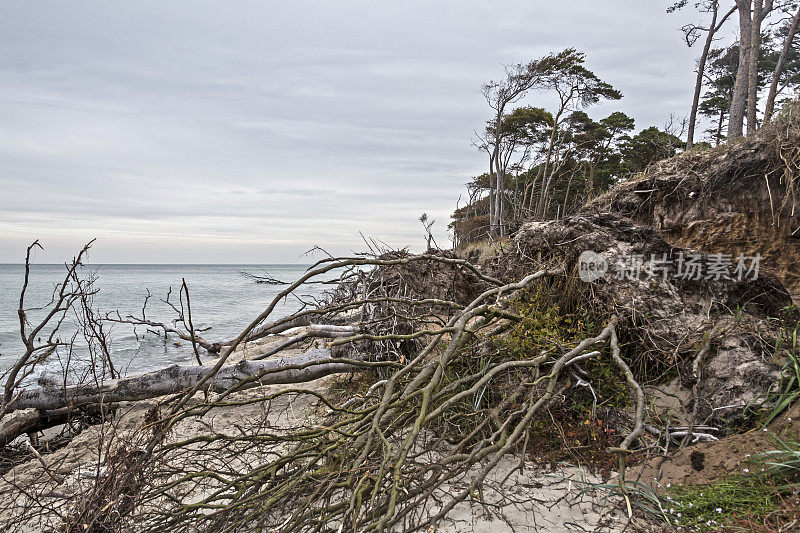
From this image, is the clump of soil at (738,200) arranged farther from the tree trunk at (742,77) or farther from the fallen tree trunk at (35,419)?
the tree trunk at (742,77)

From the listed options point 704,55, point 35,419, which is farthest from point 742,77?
point 35,419

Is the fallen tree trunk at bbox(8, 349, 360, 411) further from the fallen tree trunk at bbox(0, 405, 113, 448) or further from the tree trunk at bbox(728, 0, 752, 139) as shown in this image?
the tree trunk at bbox(728, 0, 752, 139)

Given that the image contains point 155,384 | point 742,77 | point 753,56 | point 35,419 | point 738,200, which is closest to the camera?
point 35,419

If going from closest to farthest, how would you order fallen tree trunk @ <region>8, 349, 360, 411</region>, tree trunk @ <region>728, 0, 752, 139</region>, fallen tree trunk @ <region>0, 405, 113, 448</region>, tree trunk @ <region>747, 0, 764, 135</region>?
fallen tree trunk @ <region>0, 405, 113, 448</region> < fallen tree trunk @ <region>8, 349, 360, 411</region> < tree trunk @ <region>747, 0, 764, 135</region> < tree trunk @ <region>728, 0, 752, 139</region>

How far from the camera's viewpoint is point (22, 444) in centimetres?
439

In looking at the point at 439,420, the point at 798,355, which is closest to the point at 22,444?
the point at 439,420

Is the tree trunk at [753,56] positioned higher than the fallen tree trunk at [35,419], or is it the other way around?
the tree trunk at [753,56]

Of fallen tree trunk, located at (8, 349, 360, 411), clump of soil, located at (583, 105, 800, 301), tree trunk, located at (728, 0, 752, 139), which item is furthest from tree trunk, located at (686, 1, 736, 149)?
fallen tree trunk, located at (8, 349, 360, 411)

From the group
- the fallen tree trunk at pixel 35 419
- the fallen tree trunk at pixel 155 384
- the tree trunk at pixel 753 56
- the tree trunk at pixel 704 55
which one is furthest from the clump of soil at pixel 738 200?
the tree trunk at pixel 704 55

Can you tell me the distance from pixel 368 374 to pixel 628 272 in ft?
10.0

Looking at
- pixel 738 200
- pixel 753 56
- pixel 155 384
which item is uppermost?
pixel 753 56

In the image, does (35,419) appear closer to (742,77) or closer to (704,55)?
(742,77)

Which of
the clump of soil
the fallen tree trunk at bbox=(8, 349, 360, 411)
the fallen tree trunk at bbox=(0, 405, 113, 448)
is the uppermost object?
the clump of soil

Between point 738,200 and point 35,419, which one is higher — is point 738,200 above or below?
A: above
